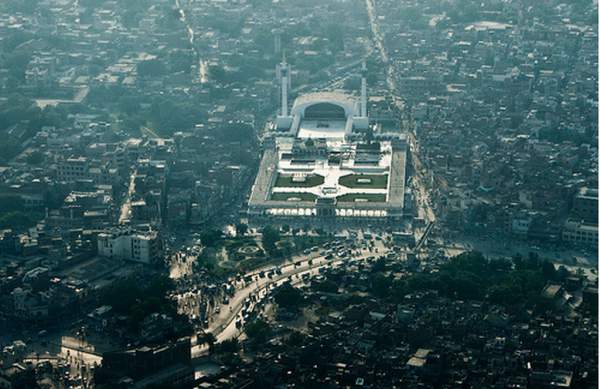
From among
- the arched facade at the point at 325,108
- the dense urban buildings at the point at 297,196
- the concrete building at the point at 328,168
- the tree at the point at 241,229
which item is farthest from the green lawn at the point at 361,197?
the arched facade at the point at 325,108

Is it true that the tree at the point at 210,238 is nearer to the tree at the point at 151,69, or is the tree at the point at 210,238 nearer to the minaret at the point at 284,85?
the minaret at the point at 284,85

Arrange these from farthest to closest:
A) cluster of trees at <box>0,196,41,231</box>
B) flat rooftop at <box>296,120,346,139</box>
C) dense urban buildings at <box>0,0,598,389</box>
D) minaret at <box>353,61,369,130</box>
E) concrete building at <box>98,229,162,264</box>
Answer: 1. minaret at <box>353,61,369,130</box>
2. flat rooftop at <box>296,120,346,139</box>
3. cluster of trees at <box>0,196,41,231</box>
4. concrete building at <box>98,229,162,264</box>
5. dense urban buildings at <box>0,0,598,389</box>

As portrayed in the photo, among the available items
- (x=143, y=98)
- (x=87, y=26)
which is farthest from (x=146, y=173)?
(x=87, y=26)

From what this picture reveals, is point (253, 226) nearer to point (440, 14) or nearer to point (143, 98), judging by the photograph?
point (143, 98)

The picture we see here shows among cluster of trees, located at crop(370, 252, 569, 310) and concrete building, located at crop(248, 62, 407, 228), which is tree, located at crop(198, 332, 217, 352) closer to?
cluster of trees, located at crop(370, 252, 569, 310)

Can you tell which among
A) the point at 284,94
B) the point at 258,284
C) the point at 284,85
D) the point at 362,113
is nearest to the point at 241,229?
the point at 258,284

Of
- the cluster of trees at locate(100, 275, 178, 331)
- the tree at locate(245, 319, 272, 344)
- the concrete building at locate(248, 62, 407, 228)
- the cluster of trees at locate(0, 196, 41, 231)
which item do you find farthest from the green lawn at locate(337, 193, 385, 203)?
the tree at locate(245, 319, 272, 344)
